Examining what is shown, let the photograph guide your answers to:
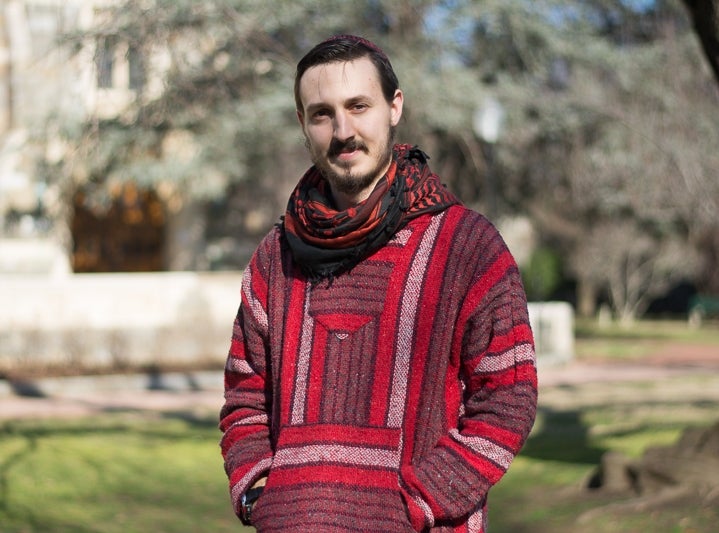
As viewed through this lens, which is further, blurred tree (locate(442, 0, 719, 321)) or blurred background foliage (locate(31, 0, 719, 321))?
blurred tree (locate(442, 0, 719, 321))

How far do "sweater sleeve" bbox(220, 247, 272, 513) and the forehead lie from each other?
1.35 feet

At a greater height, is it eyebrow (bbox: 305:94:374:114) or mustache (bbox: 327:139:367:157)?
eyebrow (bbox: 305:94:374:114)

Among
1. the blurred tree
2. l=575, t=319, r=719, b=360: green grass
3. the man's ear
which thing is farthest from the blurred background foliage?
the man's ear

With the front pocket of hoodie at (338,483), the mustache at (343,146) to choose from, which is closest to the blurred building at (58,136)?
the mustache at (343,146)

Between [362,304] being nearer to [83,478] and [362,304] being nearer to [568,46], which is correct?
[83,478]

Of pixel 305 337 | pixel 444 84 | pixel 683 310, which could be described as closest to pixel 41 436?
pixel 444 84

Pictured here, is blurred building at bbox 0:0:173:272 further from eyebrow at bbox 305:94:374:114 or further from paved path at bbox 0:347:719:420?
eyebrow at bbox 305:94:374:114

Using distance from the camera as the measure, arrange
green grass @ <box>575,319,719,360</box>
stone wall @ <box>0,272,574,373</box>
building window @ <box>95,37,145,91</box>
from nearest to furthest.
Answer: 1. building window @ <box>95,37,145,91</box>
2. stone wall @ <box>0,272,574,373</box>
3. green grass @ <box>575,319,719,360</box>

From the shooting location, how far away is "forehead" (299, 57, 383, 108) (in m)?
2.34

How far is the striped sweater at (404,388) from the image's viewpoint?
223 centimetres

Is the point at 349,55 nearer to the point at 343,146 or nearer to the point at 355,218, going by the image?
the point at 343,146

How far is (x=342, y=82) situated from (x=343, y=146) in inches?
5.3

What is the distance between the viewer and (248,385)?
2492 millimetres

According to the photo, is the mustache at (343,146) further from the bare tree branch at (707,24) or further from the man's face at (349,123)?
the bare tree branch at (707,24)
